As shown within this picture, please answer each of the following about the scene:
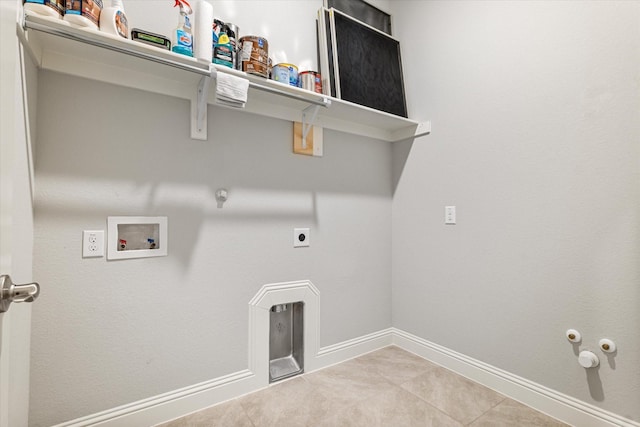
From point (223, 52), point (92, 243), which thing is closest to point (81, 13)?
point (223, 52)

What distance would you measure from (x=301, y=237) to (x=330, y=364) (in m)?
0.89

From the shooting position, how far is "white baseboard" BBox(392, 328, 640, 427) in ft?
4.49

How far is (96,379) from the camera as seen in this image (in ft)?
4.27

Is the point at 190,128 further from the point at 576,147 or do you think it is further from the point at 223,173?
the point at 576,147

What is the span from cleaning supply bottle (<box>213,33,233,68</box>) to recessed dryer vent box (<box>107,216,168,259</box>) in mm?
810

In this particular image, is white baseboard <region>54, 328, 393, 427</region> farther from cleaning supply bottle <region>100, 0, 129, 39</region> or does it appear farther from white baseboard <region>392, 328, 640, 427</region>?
cleaning supply bottle <region>100, 0, 129, 39</region>

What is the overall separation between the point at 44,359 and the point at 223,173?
110 centimetres

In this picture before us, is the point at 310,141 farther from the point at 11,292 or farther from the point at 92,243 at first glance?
the point at 11,292

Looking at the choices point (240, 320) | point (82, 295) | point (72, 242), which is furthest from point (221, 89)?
point (240, 320)

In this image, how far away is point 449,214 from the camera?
1958 mm

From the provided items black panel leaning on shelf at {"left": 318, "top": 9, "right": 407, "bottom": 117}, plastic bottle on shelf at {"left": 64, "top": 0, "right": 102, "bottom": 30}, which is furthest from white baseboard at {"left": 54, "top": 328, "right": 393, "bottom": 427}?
black panel leaning on shelf at {"left": 318, "top": 9, "right": 407, "bottom": 117}

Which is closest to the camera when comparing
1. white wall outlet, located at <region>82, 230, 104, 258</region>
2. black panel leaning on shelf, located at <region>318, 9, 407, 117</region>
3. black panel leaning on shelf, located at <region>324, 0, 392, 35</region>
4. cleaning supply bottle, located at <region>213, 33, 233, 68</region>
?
white wall outlet, located at <region>82, 230, 104, 258</region>

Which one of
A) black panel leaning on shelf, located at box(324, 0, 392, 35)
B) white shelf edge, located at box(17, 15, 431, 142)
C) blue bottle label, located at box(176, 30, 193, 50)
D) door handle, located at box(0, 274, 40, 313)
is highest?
black panel leaning on shelf, located at box(324, 0, 392, 35)

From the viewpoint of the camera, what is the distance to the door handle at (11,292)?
2.02 feet
